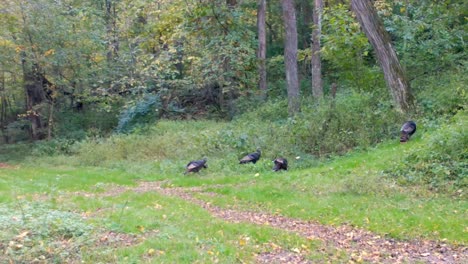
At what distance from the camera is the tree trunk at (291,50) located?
64.8ft

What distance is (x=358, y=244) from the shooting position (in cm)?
737

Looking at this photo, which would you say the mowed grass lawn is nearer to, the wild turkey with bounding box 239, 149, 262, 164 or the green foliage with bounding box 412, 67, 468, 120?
the wild turkey with bounding box 239, 149, 262, 164

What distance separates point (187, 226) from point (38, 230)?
2.49m

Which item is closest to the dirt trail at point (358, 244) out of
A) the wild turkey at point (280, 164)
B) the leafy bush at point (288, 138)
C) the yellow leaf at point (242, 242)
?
the yellow leaf at point (242, 242)

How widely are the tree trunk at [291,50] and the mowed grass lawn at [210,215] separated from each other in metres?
5.58

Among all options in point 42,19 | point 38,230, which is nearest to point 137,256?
point 38,230

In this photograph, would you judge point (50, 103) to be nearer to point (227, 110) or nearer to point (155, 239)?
point (227, 110)

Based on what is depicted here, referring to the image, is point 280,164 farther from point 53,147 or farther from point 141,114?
point 53,147

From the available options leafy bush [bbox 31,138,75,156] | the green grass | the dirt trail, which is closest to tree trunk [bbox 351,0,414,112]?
the green grass

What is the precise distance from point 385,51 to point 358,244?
9398 mm

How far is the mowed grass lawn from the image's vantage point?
6.37m

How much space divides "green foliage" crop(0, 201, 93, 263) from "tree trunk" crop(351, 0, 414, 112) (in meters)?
11.1

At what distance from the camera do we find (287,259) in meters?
6.61

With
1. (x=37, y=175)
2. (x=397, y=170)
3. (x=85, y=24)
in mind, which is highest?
(x=85, y=24)
